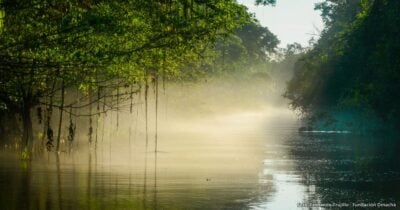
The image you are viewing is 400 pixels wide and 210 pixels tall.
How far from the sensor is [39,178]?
32.5 meters

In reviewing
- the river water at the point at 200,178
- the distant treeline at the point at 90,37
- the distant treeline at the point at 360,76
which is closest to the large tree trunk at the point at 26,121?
the distant treeline at the point at 90,37

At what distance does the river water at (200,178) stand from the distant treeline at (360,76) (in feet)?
40.1

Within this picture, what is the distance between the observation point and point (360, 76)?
74.8 metres

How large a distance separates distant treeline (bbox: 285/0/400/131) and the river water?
12.2 meters

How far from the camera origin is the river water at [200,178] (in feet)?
84.8

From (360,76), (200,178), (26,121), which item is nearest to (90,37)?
(200,178)

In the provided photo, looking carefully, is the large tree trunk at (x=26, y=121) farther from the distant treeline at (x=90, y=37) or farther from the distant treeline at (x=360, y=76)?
the distant treeline at (x=360, y=76)

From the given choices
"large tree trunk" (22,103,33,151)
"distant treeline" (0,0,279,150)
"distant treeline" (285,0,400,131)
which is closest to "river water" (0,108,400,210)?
"large tree trunk" (22,103,33,151)

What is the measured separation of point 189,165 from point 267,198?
1358 cm

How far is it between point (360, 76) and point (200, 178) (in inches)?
1742

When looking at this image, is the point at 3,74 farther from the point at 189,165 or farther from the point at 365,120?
the point at 365,120

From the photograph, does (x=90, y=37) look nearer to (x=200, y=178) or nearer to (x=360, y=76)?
(x=200, y=178)

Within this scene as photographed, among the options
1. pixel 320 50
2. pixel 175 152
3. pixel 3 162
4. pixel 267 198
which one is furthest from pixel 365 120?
pixel 267 198

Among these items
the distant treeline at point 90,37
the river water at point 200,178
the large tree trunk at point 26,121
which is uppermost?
the distant treeline at point 90,37
